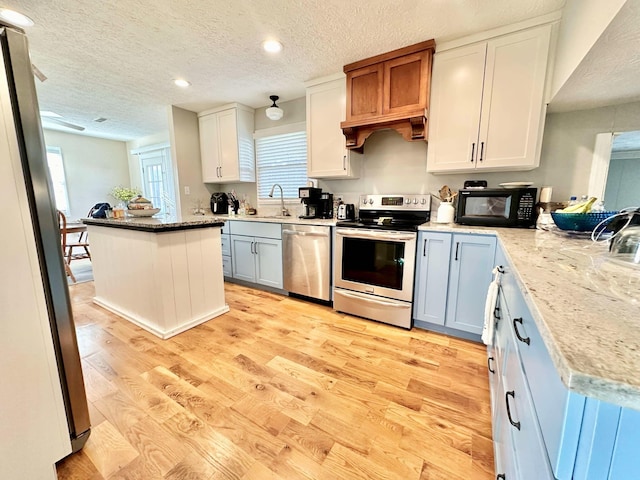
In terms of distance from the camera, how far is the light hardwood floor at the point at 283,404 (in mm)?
1165

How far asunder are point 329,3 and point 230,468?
8.67ft

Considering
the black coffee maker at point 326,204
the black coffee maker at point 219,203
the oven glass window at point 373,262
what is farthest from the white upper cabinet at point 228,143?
the oven glass window at point 373,262

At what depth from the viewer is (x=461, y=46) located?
212 cm

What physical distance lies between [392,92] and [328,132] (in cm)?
75

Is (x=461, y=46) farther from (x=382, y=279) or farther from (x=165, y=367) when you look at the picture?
(x=165, y=367)

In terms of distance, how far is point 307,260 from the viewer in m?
2.87

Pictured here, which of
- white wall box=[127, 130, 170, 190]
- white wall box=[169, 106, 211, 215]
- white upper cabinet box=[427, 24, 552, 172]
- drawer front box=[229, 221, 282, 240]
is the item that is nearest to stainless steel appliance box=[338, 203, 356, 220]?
drawer front box=[229, 221, 282, 240]

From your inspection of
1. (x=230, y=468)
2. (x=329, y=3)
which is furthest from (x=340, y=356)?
(x=329, y=3)

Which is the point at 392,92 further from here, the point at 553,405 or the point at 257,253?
the point at 553,405

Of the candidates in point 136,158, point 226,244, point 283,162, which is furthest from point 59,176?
point 283,162

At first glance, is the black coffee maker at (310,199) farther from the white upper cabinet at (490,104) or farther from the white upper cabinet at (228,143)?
the white upper cabinet at (490,104)

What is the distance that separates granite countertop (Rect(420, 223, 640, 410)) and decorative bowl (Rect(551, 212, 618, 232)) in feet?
1.46

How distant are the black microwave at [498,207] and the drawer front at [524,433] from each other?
143 centimetres

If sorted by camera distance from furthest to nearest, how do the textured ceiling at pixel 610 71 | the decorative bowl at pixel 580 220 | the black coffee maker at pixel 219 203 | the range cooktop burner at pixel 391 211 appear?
the black coffee maker at pixel 219 203, the range cooktop burner at pixel 391 211, the decorative bowl at pixel 580 220, the textured ceiling at pixel 610 71
